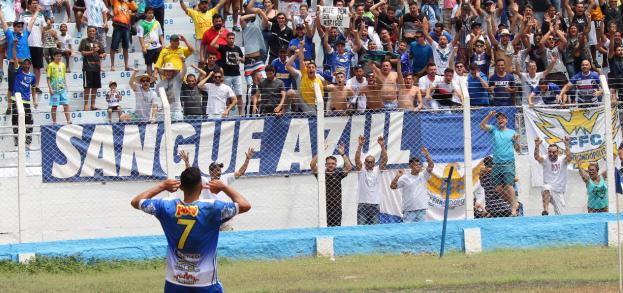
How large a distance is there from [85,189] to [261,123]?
2.83 metres

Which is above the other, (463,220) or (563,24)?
(563,24)

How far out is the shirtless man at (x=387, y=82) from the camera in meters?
18.3

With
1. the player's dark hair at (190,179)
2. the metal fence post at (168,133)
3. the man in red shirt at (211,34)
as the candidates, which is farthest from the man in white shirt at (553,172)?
the player's dark hair at (190,179)

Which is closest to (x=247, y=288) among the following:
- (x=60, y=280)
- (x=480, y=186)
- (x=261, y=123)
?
(x=60, y=280)

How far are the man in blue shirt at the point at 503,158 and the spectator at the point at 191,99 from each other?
4.54 m

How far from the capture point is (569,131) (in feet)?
61.0

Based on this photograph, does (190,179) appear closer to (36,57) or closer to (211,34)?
(211,34)

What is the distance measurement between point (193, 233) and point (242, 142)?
8526 mm

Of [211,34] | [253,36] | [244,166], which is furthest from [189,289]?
[253,36]

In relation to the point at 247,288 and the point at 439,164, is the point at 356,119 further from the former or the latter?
the point at 247,288

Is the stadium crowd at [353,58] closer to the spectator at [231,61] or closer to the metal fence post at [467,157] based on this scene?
the spectator at [231,61]

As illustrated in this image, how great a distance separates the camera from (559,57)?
2375 cm

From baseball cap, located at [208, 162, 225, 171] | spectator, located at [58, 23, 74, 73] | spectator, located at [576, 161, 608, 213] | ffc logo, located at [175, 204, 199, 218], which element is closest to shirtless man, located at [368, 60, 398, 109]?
baseball cap, located at [208, 162, 225, 171]

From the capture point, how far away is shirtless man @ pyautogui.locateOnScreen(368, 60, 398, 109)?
18.3 meters
